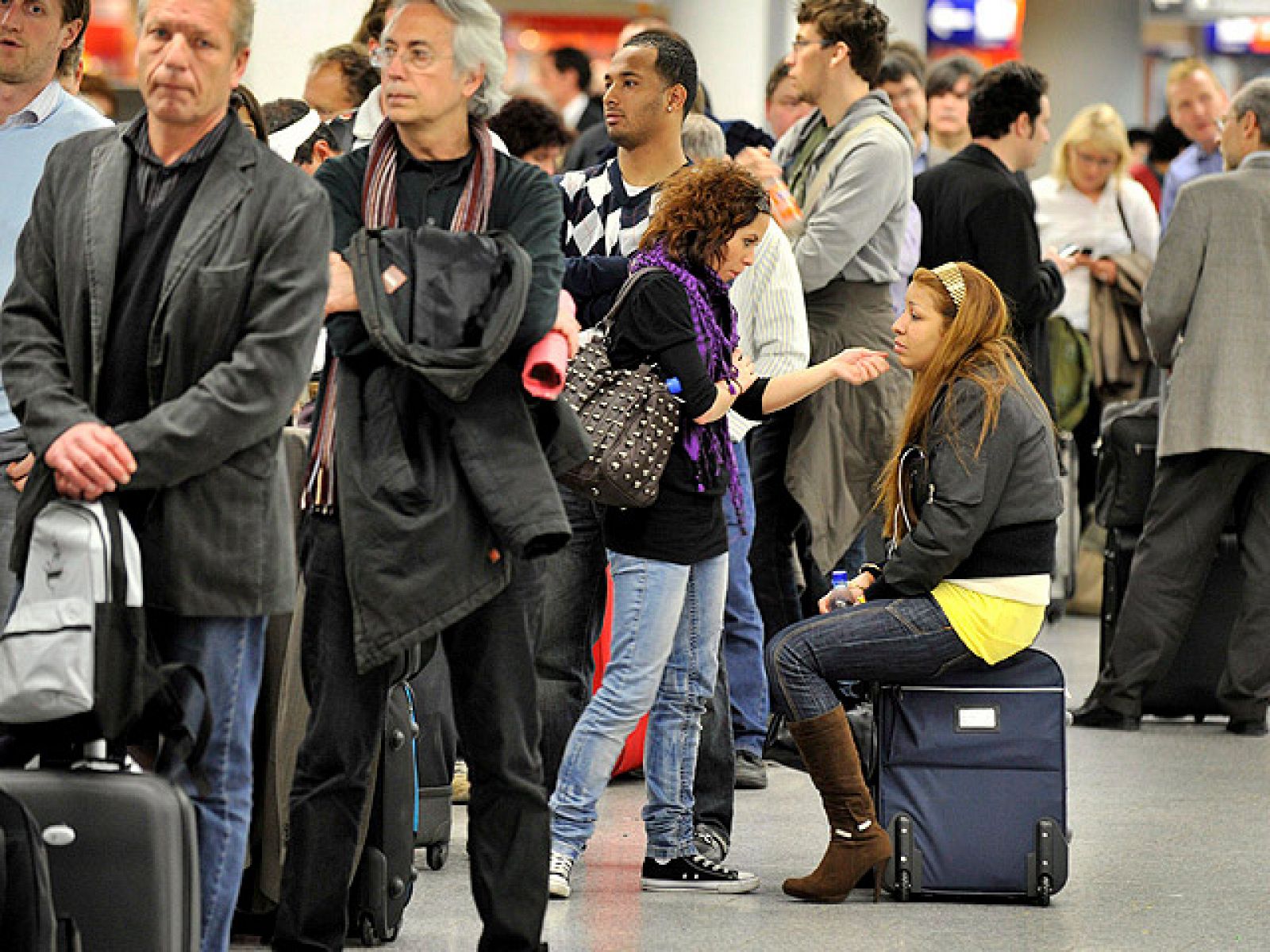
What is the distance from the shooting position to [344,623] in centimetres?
371

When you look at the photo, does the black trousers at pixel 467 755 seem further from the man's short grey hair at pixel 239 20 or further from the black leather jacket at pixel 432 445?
the man's short grey hair at pixel 239 20

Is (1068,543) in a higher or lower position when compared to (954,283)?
lower

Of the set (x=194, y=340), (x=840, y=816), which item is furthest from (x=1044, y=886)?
(x=194, y=340)

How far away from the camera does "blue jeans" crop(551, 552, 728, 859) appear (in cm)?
485

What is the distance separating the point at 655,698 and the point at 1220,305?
3.18 meters

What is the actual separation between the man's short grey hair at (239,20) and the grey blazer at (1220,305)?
4441 mm

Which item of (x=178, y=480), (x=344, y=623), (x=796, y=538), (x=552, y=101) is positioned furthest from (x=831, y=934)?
(x=552, y=101)

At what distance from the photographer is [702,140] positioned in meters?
6.16

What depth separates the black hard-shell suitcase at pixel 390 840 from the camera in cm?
434

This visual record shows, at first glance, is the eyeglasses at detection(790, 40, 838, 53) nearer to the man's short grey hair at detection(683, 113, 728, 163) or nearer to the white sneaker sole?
the man's short grey hair at detection(683, 113, 728, 163)

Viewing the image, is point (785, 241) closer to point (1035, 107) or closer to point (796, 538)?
point (796, 538)

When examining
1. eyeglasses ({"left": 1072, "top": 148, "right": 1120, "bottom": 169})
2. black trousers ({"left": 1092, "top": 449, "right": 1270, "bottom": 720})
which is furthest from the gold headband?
eyeglasses ({"left": 1072, "top": 148, "right": 1120, "bottom": 169})

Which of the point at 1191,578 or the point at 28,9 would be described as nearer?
the point at 28,9

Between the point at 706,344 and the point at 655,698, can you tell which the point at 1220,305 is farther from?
the point at 655,698
